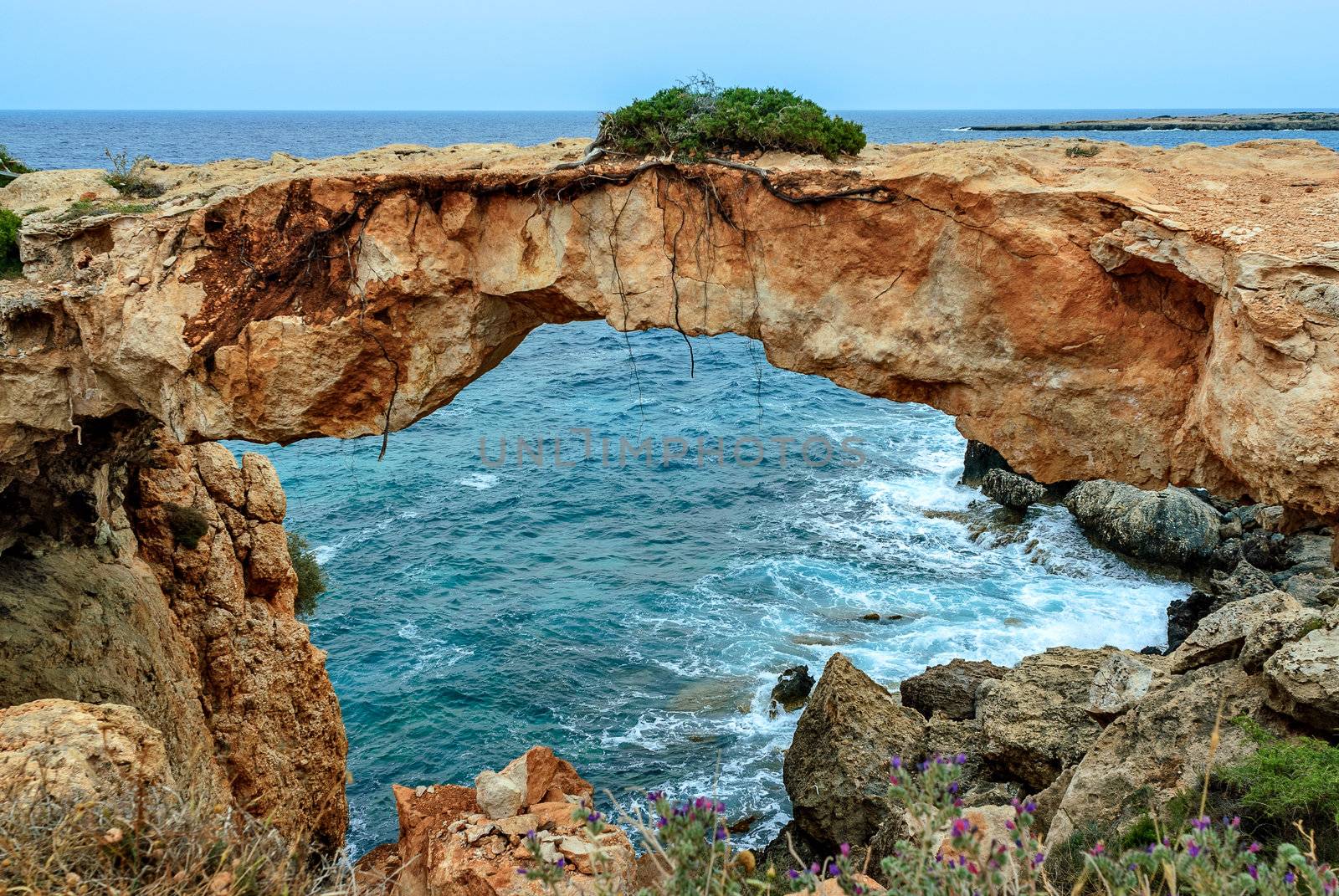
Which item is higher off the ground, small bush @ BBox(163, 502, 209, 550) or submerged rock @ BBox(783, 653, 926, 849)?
small bush @ BBox(163, 502, 209, 550)

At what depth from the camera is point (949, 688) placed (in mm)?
14484

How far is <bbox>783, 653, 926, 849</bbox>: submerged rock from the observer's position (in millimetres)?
12031

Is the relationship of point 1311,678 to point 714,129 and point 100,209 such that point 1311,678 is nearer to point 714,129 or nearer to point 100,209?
point 714,129

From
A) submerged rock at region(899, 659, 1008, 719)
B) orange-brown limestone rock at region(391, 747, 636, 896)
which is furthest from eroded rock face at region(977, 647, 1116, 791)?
orange-brown limestone rock at region(391, 747, 636, 896)

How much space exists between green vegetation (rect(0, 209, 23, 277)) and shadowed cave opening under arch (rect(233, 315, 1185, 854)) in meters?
8.98

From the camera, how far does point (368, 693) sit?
18.1 meters

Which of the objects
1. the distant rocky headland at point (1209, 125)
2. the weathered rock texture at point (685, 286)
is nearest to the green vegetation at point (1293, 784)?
Result: the weathered rock texture at point (685, 286)

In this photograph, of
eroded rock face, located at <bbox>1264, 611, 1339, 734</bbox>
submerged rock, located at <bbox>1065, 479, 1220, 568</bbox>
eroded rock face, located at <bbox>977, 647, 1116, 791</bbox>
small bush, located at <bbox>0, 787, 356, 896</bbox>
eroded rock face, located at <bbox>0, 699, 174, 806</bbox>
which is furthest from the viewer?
submerged rock, located at <bbox>1065, 479, 1220, 568</bbox>

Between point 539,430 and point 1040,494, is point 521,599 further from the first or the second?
point 1040,494

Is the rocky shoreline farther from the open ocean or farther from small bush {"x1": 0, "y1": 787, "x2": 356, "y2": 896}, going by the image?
small bush {"x1": 0, "y1": 787, "x2": 356, "y2": 896}

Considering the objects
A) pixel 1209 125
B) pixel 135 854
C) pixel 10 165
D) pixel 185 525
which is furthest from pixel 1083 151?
pixel 1209 125

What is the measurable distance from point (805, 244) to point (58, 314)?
7.15m

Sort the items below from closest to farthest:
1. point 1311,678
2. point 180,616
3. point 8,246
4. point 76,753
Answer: point 76,753 < point 1311,678 < point 8,246 < point 180,616

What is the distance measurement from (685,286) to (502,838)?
5261mm
